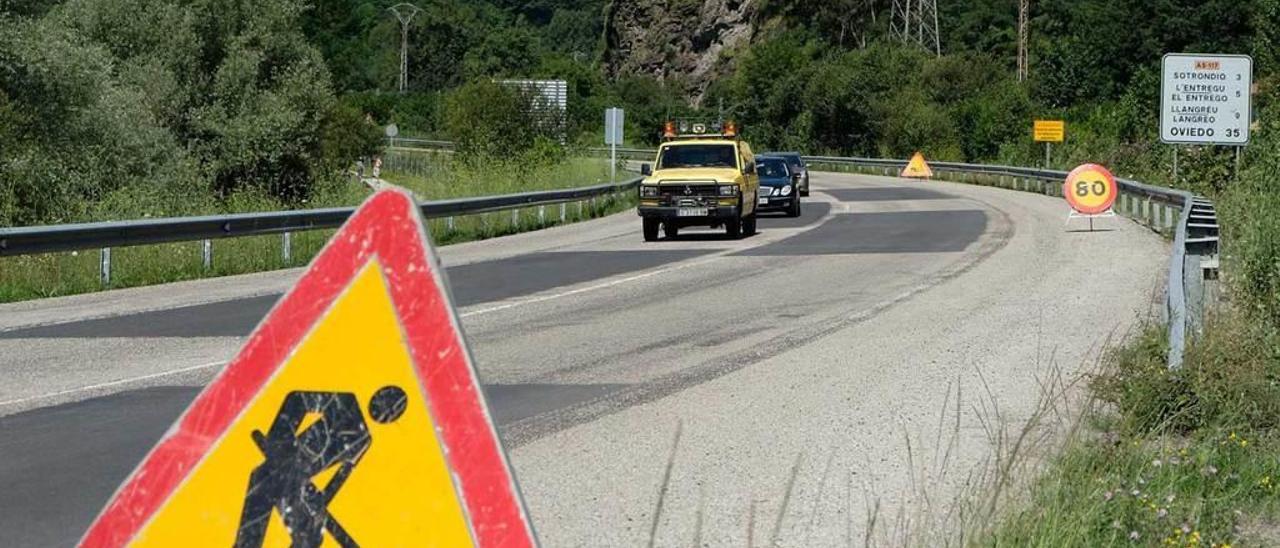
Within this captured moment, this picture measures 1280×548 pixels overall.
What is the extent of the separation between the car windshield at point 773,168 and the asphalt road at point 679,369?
49.7 ft

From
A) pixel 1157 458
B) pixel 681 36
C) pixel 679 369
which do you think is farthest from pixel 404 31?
pixel 1157 458

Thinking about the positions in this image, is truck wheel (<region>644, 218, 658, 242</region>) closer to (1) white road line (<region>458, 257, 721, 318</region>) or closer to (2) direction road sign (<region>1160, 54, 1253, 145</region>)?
(1) white road line (<region>458, 257, 721, 318</region>)

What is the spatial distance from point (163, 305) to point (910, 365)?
28.0 feet

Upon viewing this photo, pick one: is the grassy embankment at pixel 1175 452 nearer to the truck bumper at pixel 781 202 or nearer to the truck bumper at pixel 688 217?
the truck bumper at pixel 688 217

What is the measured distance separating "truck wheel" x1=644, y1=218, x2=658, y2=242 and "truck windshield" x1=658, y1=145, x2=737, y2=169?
4.78 ft

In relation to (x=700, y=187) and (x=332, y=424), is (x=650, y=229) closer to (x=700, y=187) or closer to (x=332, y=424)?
(x=700, y=187)

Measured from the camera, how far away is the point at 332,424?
323 cm

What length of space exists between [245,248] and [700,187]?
9.15 metres

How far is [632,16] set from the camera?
137000mm

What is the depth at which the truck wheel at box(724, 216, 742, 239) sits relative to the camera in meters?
31.4

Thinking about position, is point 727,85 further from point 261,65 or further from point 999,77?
point 261,65

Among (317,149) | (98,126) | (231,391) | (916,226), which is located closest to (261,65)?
(317,149)

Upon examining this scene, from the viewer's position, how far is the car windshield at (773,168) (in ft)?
137

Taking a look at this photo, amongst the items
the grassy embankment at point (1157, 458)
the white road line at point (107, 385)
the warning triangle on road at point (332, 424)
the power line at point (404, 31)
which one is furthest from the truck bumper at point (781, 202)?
the power line at point (404, 31)
